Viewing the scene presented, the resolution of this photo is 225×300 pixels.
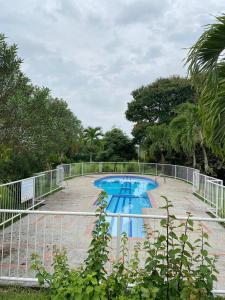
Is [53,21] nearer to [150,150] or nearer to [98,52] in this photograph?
[98,52]

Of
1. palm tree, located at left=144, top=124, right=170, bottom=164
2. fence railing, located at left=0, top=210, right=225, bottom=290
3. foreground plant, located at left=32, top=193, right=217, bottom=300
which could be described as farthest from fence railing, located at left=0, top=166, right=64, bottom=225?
palm tree, located at left=144, top=124, right=170, bottom=164

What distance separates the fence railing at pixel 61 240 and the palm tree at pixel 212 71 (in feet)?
3.89

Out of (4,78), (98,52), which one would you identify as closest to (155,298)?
(4,78)

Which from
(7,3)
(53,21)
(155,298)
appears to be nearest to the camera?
(155,298)

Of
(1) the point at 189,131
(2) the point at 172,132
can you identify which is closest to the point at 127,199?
(1) the point at 189,131

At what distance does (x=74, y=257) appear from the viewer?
5590 millimetres

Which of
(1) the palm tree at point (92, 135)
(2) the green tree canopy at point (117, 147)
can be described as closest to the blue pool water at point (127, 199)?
(2) the green tree canopy at point (117, 147)

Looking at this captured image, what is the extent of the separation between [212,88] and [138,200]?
10.9 metres

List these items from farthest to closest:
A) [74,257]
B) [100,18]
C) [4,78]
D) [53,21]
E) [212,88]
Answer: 1. [100,18]
2. [53,21]
3. [4,78]
4. [74,257]
5. [212,88]

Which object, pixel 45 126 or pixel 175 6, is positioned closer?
pixel 45 126

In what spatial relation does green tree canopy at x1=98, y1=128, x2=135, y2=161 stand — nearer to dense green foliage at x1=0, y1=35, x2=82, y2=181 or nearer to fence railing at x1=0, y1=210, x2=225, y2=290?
dense green foliage at x1=0, y1=35, x2=82, y2=181

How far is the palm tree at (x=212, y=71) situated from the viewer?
12.2ft

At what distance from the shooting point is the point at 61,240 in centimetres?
567

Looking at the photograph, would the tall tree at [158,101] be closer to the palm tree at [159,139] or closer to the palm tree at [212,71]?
the palm tree at [159,139]
